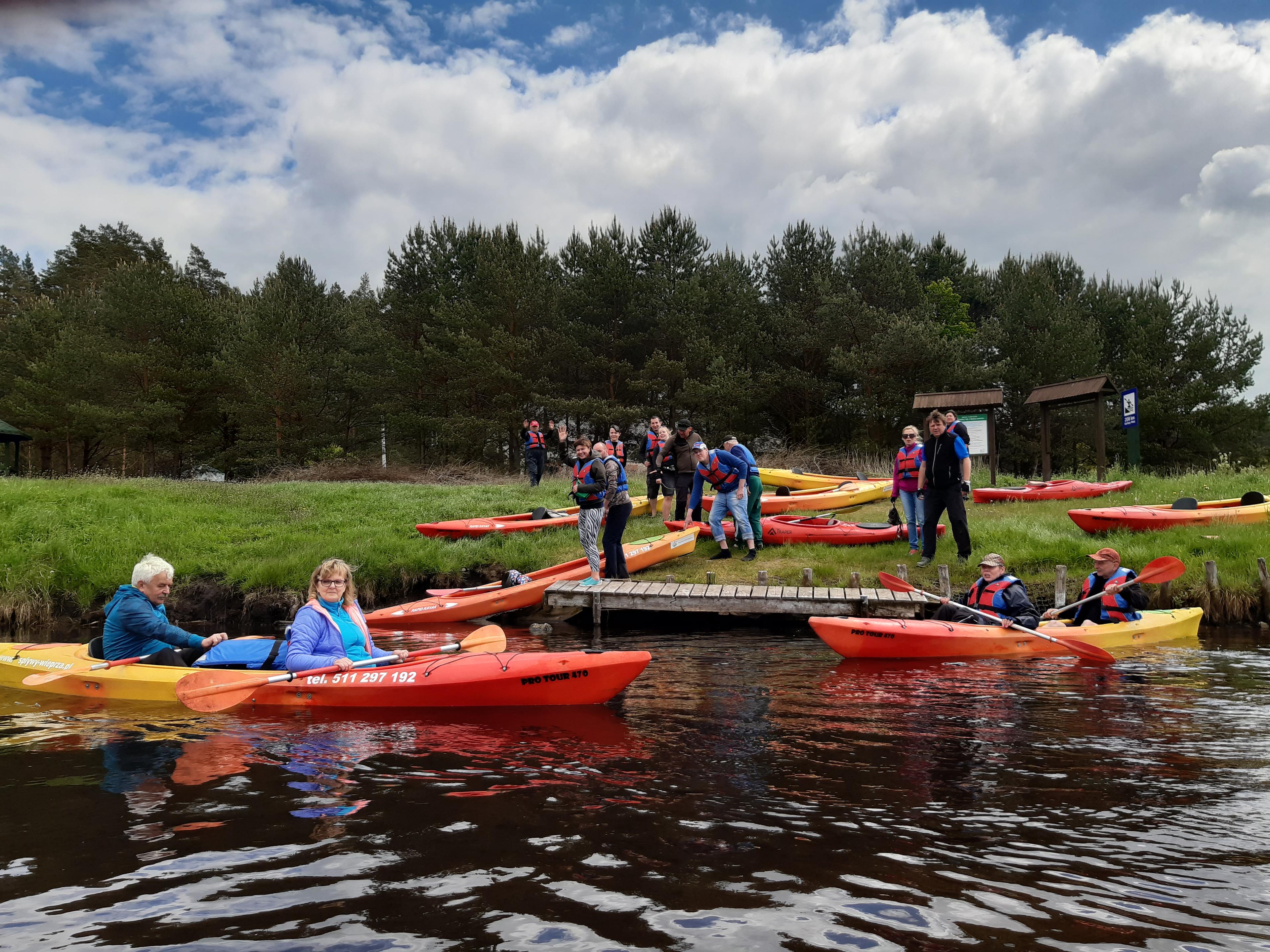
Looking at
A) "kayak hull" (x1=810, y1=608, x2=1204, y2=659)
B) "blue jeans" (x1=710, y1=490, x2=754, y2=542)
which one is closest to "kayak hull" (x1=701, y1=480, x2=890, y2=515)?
"blue jeans" (x1=710, y1=490, x2=754, y2=542)

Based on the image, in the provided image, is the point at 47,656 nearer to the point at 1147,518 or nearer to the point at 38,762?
the point at 38,762

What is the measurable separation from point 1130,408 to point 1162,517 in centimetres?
557

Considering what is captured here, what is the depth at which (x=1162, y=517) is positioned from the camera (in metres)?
10.5

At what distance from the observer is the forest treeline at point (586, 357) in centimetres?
2497

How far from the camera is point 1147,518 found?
10.5m

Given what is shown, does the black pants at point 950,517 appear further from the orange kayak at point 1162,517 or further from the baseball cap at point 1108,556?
the baseball cap at point 1108,556

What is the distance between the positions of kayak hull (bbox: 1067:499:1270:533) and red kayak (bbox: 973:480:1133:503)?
2.45 metres

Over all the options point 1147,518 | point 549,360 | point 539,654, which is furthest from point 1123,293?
point 539,654

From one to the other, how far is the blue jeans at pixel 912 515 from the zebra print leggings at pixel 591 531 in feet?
13.0

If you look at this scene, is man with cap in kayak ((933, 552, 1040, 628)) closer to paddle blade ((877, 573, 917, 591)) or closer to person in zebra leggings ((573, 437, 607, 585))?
paddle blade ((877, 573, 917, 591))

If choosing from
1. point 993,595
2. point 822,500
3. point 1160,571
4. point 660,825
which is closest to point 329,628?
point 660,825

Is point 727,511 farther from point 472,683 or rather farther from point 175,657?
point 175,657

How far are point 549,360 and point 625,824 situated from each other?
23.3m

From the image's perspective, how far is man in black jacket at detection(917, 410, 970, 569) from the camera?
31.0 feet
